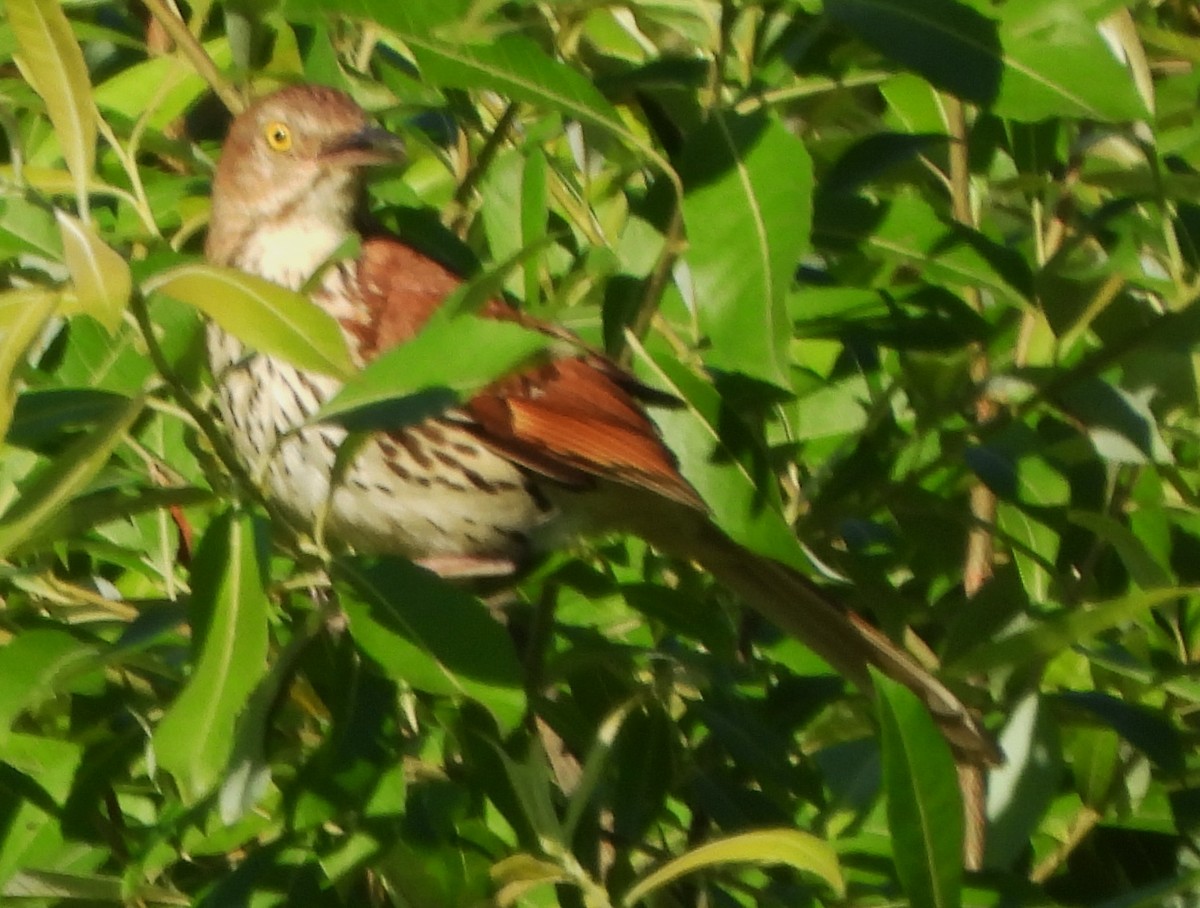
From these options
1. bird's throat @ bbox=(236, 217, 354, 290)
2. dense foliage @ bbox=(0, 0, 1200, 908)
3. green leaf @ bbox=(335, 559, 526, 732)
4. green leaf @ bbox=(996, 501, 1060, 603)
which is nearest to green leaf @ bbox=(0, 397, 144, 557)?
dense foliage @ bbox=(0, 0, 1200, 908)

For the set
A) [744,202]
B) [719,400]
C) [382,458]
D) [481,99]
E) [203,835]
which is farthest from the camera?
[382,458]

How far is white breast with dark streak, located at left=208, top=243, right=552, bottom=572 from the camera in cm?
316

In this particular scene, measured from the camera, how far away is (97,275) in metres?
1.63

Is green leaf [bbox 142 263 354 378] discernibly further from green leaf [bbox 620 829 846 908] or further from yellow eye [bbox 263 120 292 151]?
yellow eye [bbox 263 120 292 151]

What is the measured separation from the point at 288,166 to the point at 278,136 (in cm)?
7

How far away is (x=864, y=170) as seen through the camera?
2.38 metres

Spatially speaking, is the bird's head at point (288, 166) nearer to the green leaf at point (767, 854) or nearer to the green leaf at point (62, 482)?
the green leaf at point (62, 482)

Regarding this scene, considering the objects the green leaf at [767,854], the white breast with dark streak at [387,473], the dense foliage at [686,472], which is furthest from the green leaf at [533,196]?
the green leaf at [767,854]

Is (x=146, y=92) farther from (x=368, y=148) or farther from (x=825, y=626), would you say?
(x=825, y=626)

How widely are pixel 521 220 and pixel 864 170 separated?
556 mm

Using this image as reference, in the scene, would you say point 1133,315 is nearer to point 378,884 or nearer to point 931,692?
point 931,692

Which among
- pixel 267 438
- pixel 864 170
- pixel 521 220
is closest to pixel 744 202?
pixel 864 170

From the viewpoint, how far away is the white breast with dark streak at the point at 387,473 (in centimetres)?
316

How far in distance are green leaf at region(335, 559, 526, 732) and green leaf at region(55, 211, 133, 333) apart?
1.66ft
